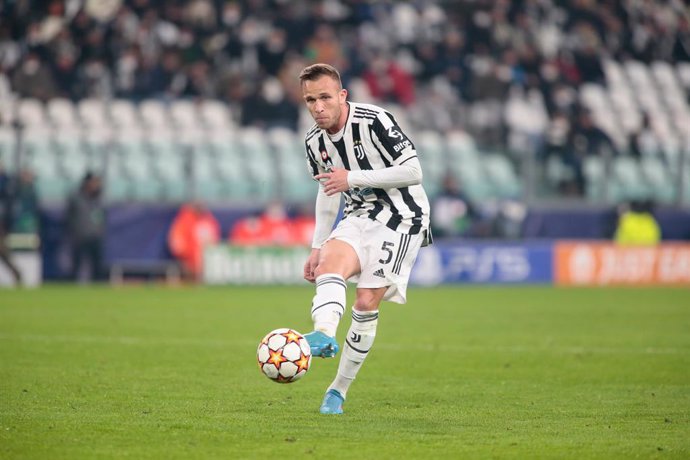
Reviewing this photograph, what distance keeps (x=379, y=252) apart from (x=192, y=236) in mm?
15525

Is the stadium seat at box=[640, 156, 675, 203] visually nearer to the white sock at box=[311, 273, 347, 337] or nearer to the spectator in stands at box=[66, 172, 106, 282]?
the spectator in stands at box=[66, 172, 106, 282]

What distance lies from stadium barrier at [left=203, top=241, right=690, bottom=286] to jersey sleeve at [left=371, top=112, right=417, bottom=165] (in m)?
15.4

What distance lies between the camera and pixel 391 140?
731 cm

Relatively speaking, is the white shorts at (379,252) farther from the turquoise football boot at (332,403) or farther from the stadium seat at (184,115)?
the stadium seat at (184,115)

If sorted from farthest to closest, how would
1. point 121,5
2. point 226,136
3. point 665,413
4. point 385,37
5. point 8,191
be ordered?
point 385,37 < point 121,5 < point 226,136 < point 8,191 < point 665,413

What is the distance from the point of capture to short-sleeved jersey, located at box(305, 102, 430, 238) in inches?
289

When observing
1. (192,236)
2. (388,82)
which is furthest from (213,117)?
(388,82)

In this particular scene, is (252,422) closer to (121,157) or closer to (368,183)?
(368,183)

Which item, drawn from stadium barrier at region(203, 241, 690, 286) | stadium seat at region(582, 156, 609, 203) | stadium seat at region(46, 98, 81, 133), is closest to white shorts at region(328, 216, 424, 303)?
stadium barrier at region(203, 241, 690, 286)

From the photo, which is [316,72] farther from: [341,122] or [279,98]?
[279,98]

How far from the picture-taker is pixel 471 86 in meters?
26.0

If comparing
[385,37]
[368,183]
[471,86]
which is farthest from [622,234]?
[368,183]

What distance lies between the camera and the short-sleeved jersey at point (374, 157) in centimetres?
733

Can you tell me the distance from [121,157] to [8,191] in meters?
2.24
